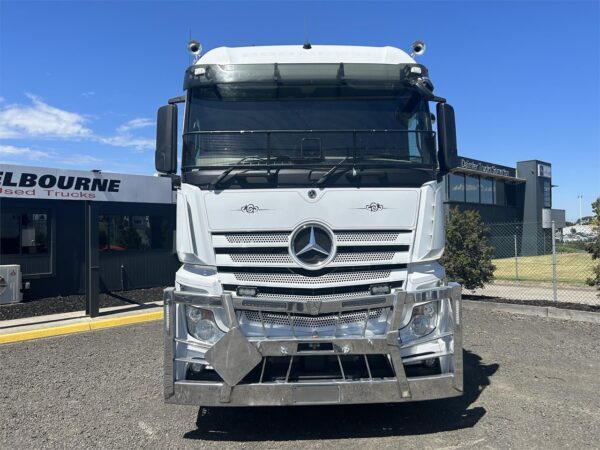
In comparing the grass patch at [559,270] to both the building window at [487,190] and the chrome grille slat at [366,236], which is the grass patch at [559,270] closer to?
the building window at [487,190]

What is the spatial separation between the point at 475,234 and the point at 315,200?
8987 millimetres

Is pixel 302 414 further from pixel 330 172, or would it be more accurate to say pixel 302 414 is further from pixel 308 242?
pixel 330 172

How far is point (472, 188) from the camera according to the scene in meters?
30.0

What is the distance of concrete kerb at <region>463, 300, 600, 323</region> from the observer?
9398mm

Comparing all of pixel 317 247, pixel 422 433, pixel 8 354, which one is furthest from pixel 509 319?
pixel 8 354

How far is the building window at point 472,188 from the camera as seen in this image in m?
29.3

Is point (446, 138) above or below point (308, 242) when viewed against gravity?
above

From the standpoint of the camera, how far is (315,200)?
4125 mm

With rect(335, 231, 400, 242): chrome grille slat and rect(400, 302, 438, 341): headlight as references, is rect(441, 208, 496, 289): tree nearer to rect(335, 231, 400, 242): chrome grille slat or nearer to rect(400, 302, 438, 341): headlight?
rect(400, 302, 438, 341): headlight

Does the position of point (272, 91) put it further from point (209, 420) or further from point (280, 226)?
point (209, 420)

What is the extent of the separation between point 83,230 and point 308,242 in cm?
1069

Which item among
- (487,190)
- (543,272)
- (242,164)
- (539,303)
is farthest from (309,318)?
(487,190)

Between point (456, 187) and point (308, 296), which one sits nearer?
point (308, 296)

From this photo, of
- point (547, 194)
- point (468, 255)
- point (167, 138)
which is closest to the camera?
point (167, 138)
